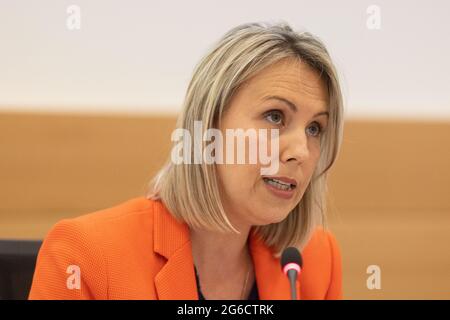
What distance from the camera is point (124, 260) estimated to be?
2.58 ft

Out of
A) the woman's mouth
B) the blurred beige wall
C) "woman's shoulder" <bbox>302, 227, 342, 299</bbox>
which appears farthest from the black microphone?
the blurred beige wall

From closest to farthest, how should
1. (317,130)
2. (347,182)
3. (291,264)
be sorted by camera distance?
(291,264)
(317,130)
(347,182)

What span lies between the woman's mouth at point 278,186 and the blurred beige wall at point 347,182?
18.2 inches

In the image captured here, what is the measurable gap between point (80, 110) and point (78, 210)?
0.24 m

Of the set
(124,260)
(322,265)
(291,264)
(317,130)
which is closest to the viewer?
(291,264)

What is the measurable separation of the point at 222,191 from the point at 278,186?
0.34 ft

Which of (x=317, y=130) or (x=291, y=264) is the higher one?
(x=317, y=130)

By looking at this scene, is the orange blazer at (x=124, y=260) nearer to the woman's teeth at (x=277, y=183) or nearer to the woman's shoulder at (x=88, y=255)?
the woman's shoulder at (x=88, y=255)

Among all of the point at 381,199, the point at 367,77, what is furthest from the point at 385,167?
the point at 367,77

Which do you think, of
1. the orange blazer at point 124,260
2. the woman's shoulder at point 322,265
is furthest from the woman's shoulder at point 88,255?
the woman's shoulder at point 322,265

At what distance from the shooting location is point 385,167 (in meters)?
1.40

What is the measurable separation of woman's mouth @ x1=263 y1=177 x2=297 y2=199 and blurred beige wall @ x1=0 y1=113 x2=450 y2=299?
463 millimetres

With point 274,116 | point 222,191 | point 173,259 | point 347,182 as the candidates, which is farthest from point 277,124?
point 347,182

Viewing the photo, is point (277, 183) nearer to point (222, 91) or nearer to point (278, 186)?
point (278, 186)
